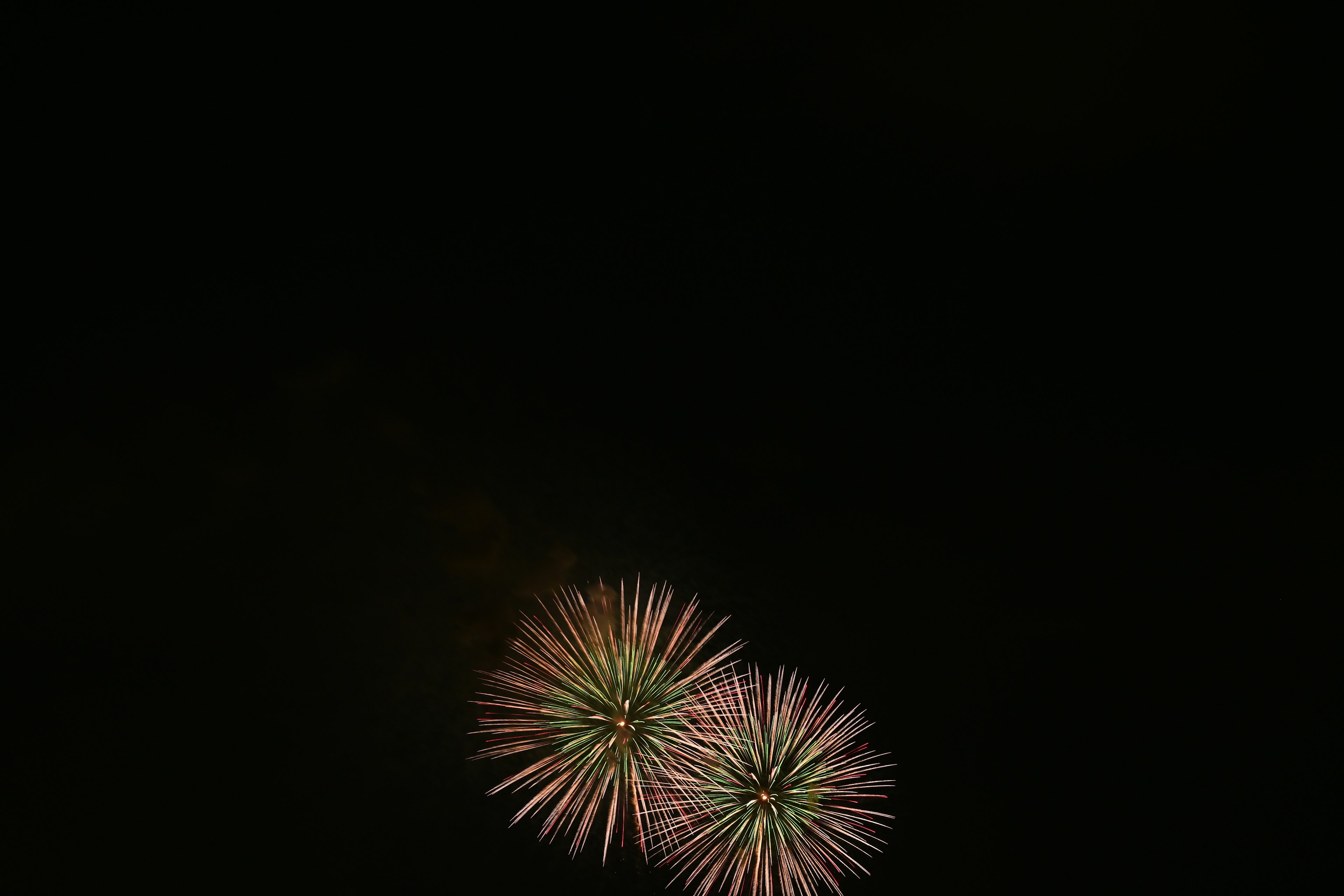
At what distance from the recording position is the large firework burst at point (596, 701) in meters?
6.34

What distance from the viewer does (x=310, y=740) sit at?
7.04 meters

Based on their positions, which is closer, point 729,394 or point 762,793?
point 762,793

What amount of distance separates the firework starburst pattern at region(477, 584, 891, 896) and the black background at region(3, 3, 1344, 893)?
0.87ft

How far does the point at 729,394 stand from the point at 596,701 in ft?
9.98

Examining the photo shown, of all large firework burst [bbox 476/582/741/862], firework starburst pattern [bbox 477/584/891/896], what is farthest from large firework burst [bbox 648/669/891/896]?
large firework burst [bbox 476/582/741/862]

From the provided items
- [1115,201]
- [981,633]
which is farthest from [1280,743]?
[1115,201]

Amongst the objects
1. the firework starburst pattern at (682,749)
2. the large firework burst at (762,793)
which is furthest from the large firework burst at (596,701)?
Answer: the large firework burst at (762,793)

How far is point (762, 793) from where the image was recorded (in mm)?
6297

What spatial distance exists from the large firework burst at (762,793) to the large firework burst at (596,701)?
8.3 inches

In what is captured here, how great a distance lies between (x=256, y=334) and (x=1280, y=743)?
9.92 metres

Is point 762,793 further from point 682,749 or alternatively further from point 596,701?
point 596,701

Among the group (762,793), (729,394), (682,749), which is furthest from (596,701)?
(729,394)

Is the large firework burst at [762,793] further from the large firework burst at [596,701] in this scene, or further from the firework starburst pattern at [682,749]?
the large firework burst at [596,701]

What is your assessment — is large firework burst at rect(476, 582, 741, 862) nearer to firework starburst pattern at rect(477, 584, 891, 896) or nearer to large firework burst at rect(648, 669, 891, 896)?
firework starburst pattern at rect(477, 584, 891, 896)
